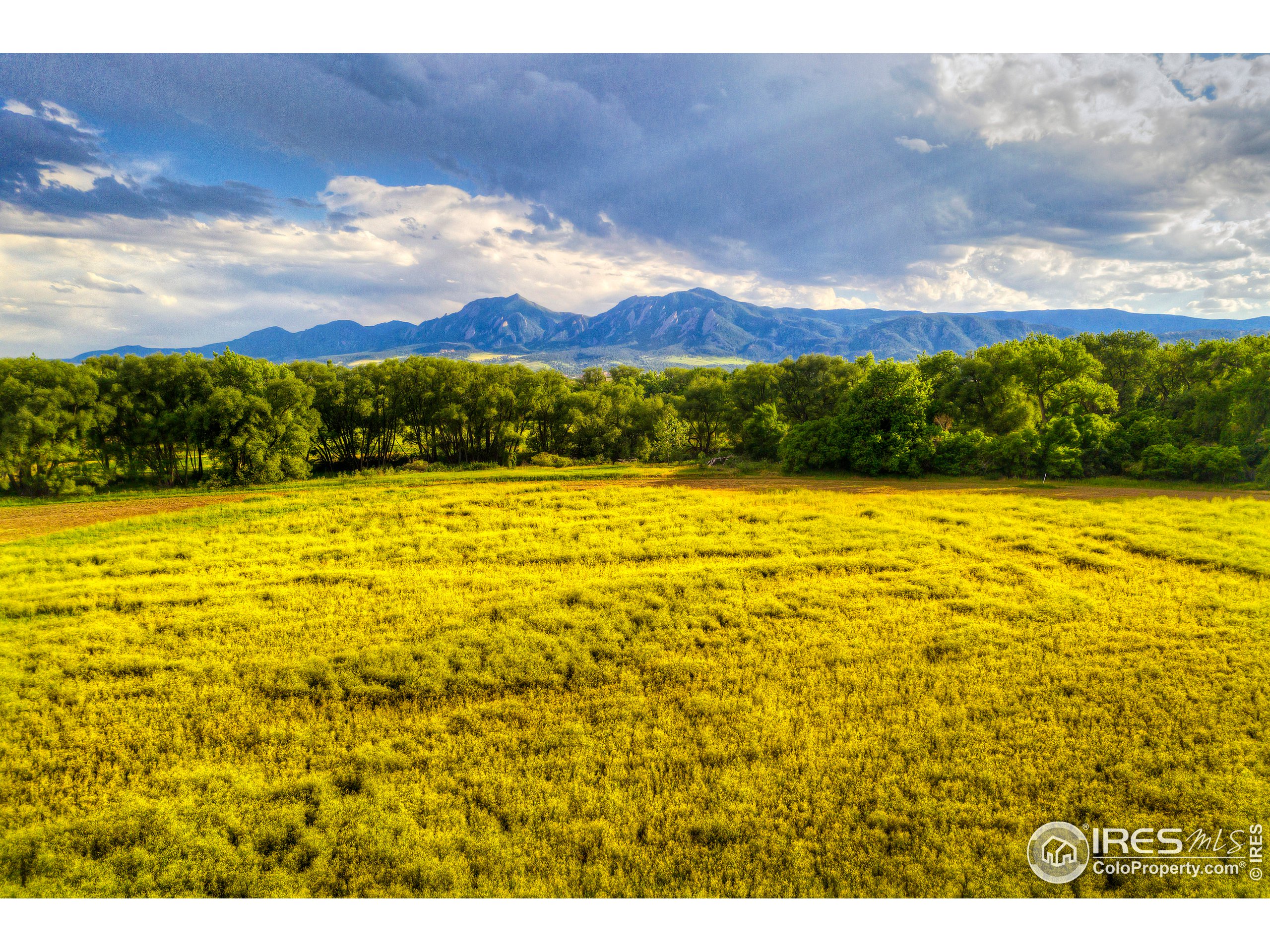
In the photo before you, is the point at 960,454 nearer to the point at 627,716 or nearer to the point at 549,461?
the point at 627,716

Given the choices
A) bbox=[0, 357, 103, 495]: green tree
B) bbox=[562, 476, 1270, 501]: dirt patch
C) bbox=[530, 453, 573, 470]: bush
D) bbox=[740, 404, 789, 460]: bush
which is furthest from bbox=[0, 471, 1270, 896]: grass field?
bbox=[530, 453, 573, 470]: bush

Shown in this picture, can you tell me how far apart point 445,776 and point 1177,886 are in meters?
10.3

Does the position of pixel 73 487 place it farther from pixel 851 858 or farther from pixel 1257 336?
pixel 1257 336

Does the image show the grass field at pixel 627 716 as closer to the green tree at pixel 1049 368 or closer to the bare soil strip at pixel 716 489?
the bare soil strip at pixel 716 489

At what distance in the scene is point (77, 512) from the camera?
87.2 ft

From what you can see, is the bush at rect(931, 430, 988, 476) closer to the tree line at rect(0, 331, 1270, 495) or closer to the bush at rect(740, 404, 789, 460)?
the tree line at rect(0, 331, 1270, 495)

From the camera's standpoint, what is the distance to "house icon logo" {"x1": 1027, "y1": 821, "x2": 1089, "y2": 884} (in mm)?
6062

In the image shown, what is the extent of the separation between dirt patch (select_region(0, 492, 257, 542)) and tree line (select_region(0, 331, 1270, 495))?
15.7 feet

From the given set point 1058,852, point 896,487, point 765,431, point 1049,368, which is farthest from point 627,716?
point 765,431

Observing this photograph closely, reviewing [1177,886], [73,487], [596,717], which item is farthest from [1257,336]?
[73,487]

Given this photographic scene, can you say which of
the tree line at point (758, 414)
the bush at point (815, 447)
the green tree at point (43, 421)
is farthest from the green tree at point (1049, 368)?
the green tree at point (43, 421)

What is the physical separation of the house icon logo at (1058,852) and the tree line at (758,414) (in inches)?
1034

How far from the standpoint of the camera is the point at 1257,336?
2766 centimetres

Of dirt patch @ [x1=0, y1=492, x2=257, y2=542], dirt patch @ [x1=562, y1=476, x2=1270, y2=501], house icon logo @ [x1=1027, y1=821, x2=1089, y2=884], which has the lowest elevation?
dirt patch @ [x1=0, y1=492, x2=257, y2=542]
